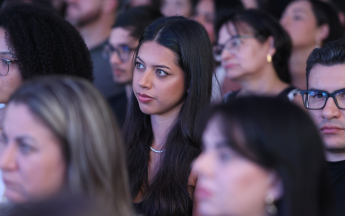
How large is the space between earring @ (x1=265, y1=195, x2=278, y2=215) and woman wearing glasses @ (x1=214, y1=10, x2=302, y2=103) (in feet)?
6.55

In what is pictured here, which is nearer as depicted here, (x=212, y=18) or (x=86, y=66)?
(x=86, y=66)

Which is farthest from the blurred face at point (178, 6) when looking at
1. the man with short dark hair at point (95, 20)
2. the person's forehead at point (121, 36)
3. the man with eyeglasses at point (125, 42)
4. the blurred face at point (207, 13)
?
the person's forehead at point (121, 36)

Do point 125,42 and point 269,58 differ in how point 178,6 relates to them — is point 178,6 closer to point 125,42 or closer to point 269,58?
point 125,42

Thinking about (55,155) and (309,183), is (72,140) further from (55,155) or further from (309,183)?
(309,183)

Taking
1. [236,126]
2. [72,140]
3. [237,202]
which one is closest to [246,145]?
[236,126]

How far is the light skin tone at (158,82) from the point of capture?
2.07 m

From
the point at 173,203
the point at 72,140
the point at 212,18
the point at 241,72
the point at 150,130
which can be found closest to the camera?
the point at 72,140

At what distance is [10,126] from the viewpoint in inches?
49.5

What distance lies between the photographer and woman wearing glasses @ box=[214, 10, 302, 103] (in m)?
3.27

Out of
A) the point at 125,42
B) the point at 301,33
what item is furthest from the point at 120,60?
the point at 301,33

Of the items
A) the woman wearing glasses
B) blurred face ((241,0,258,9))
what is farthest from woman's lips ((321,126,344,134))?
blurred face ((241,0,258,9))

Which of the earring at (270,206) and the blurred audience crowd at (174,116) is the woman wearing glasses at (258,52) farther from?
the earring at (270,206)

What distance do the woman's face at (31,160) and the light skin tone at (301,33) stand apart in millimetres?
2994

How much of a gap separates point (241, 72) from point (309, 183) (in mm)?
2194
